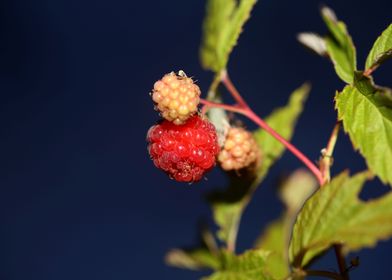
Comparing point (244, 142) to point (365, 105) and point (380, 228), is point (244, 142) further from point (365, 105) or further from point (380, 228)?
point (380, 228)

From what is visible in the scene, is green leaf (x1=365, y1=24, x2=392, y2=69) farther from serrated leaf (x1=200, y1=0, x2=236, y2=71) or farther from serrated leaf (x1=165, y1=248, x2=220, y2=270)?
serrated leaf (x1=165, y1=248, x2=220, y2=270)

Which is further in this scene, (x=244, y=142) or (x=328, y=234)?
(x=244, y=142)

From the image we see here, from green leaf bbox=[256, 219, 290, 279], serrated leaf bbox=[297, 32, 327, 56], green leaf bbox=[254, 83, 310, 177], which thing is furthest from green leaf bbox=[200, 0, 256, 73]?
green leaf bbox=[256, 219, 290, 279]

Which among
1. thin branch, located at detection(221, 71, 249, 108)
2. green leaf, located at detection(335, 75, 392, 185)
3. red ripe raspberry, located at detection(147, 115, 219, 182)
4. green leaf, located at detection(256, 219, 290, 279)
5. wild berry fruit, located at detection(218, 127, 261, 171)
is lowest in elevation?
green leaf, located at detection(335, 75, 392, 185)

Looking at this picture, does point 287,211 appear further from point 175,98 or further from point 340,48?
point 175,98

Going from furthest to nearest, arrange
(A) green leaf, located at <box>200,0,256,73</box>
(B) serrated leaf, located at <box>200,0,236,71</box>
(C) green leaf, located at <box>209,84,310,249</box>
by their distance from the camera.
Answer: (B) serrated leaf, located at <box>200,0,236,71</box> < (C) green leaf, located at <box>209,84,310,249</box> < (A) green leaf, located at <box>200,0,256,73</box>

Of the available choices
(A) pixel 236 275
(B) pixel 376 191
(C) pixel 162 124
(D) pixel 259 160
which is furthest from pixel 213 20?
(B) pixel 376 191

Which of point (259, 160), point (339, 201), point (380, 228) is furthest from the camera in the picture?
point (259, 160)
